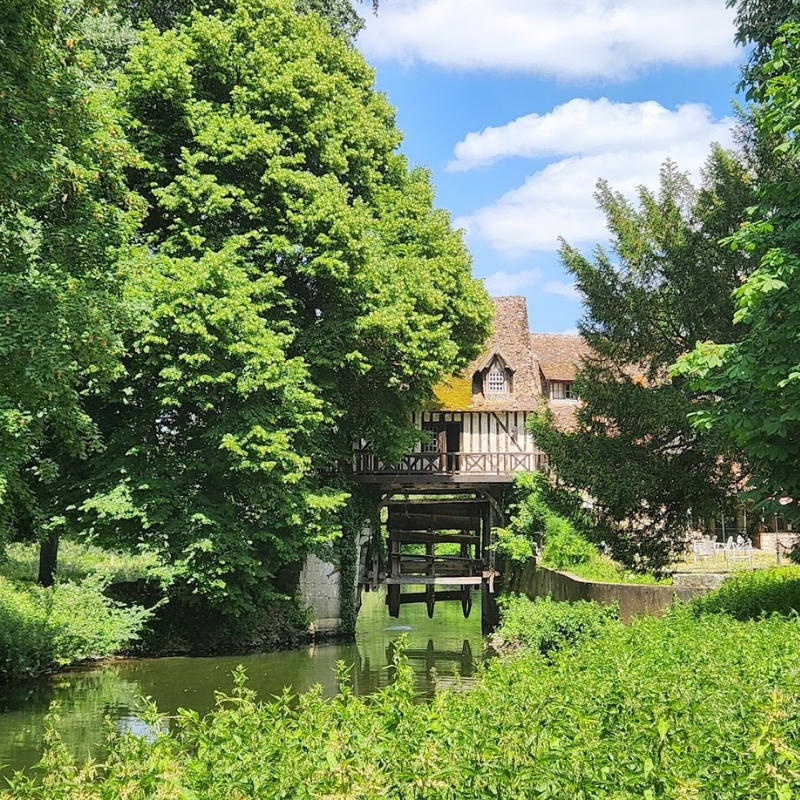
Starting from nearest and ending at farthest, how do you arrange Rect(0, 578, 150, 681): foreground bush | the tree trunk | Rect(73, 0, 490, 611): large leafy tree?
Rect(0, 578, 150, 681): foreground bush < Rect(73, 0, 490, 611): large leafy tree < the tree trunk

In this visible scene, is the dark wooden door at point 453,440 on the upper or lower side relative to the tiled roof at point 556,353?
lower

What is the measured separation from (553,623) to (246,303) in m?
8.89

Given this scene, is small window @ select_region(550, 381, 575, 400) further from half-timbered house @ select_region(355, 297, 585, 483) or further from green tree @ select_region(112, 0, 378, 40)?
green tree @ select_region(112, 0, 378, 40)

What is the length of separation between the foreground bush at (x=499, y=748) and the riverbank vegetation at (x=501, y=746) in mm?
11

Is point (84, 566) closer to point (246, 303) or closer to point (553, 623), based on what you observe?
point (246, 303)

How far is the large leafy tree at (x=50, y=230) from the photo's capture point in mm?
10984

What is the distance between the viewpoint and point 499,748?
15.8 ft

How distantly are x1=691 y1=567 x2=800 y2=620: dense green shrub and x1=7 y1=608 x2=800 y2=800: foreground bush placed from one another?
216 inches

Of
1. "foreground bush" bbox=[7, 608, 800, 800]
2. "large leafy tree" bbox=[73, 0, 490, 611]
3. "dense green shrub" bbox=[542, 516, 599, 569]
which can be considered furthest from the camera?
"dense green shrub" bbox=[542, 516, 599, 569]

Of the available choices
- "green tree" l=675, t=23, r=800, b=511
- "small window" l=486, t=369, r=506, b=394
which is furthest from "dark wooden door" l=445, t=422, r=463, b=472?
"green tree" l=675, t=23, r=800, b=511

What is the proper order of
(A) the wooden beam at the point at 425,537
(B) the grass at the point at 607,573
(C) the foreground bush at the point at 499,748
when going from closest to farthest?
(C) the foreground bush at the point at 499,748, (B) the grass at the point at 607,573, (A) the wooden beam at the point at 425,537

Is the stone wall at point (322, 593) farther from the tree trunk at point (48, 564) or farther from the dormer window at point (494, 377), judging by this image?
the dormer window at point (494, 377)

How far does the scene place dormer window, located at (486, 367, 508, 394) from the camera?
30375 millimetres

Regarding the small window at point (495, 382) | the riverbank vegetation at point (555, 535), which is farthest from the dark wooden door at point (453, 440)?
the riverbank vegetation at point (555, 535)
